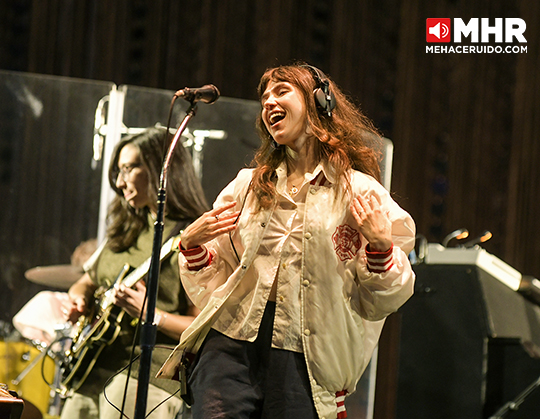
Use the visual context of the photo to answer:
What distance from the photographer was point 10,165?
152 inches

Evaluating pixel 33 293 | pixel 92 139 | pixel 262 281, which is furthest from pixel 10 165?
pixel 262 281

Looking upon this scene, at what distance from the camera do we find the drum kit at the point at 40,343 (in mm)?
3613

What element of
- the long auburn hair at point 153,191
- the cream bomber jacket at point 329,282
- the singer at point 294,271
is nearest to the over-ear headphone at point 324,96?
the singer at point 294,271

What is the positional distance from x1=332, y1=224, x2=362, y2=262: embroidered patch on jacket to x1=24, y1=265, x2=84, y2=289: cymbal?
1.96 meters

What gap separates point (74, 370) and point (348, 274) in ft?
5.33

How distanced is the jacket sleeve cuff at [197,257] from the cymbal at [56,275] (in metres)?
1.64

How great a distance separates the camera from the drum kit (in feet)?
11.9

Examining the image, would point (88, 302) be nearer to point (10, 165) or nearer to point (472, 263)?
point (10, 165)

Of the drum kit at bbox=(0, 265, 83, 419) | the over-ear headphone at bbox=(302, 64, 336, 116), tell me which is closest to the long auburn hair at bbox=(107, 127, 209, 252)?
the drum kit at bbox=(0, 265, 83, 419)

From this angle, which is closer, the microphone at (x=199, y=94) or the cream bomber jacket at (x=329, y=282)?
the cream bomber jacket at (x=329, y=282)

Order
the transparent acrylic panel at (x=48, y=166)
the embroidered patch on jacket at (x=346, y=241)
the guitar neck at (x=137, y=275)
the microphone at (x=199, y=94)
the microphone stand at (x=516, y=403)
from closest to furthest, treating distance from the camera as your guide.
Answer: the embroidered patch on jacket at (x=346, y=241)
the microphone at (x=199, y=94)
the guitar neck at (x=137, y=275)
the microphone stand at (x=516, y=403)
the transparent acrylic panel at (x=48, y=166)

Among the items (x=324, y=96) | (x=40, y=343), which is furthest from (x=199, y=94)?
(x=40, y=343)

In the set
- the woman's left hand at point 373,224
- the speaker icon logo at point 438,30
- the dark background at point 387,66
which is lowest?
the woman's left hand at point 373,224

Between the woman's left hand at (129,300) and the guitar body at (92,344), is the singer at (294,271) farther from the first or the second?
the guitar body at (92,344)
